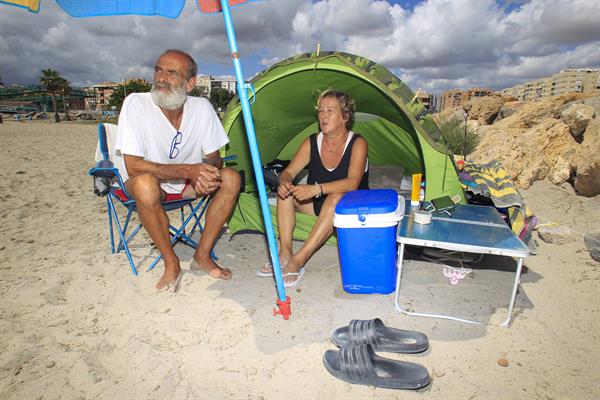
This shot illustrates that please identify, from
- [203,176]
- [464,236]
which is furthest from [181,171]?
[464,236]

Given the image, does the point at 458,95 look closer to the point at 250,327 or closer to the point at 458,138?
the point at 458,138

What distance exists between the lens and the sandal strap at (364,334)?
197cm

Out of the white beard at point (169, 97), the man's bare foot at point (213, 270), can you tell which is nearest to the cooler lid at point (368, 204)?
the man's bare foot at point (213, 270)

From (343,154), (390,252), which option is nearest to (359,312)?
(390,252)

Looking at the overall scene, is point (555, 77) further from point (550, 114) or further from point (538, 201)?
point (538, 201)

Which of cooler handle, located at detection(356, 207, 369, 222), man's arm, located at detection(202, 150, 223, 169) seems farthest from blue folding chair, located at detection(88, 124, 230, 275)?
cooler handle, located at detection(356, 207, 369, 222)

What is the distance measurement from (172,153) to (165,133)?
0.52ft

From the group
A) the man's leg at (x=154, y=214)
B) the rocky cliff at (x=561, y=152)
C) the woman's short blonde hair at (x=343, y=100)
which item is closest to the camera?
the man's leg at (x=154, y=214)

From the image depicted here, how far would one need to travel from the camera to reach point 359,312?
2369 millimetres

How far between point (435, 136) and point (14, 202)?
194 inches

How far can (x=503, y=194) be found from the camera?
3047 millimetres

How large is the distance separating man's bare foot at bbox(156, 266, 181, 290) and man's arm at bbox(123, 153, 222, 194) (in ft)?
2.03

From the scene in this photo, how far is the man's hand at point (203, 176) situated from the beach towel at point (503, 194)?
211 centimetres

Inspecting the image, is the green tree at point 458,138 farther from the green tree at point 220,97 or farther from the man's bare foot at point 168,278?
the green tree at point 220,97
